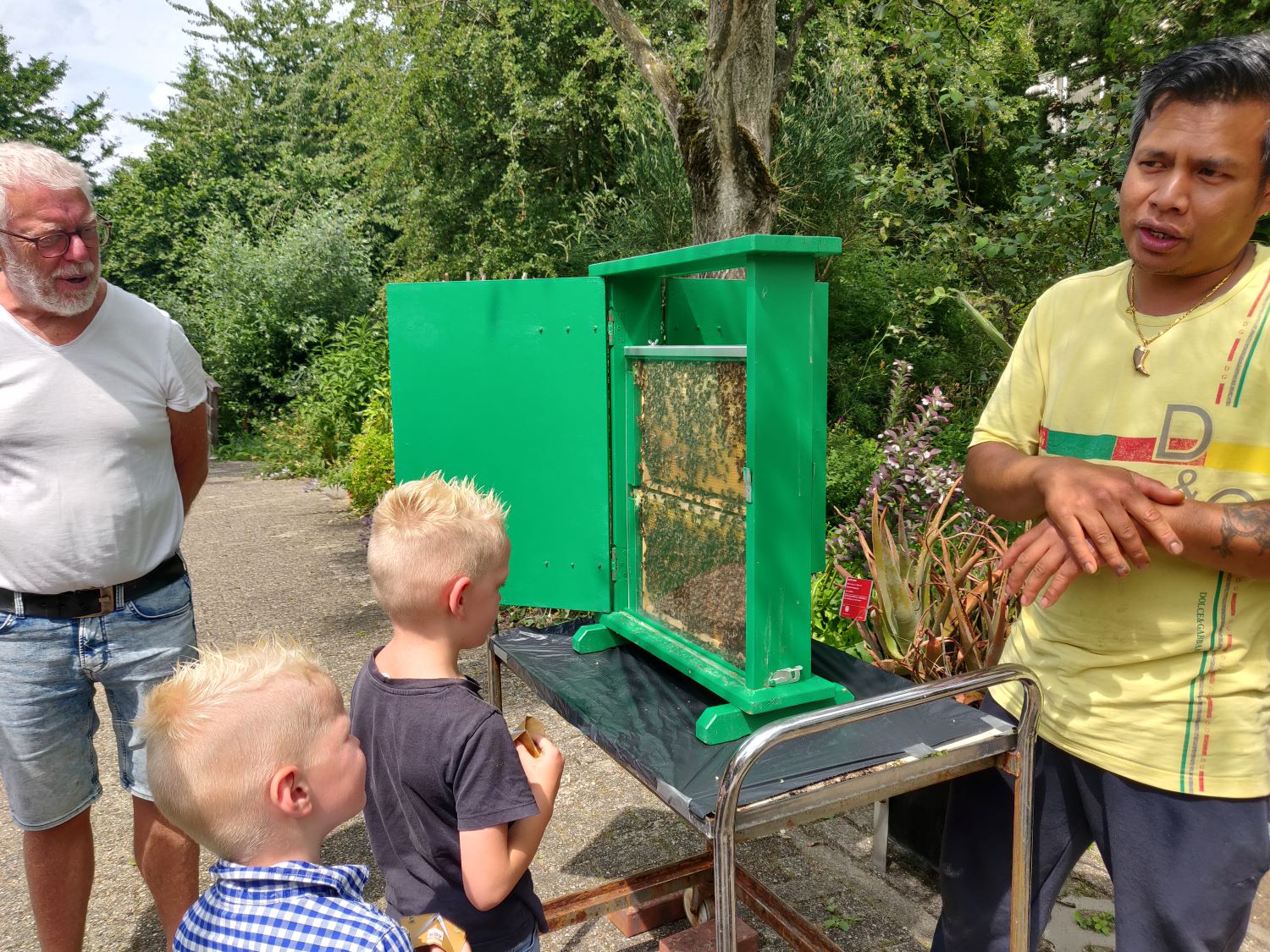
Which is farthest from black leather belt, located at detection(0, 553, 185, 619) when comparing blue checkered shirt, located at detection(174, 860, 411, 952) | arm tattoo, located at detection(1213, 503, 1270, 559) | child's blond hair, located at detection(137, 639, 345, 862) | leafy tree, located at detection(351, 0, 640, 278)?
leafy tree, located at detection(351, 0, 640, 278)

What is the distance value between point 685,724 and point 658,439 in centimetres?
71

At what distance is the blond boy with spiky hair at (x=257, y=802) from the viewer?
1.22 meters

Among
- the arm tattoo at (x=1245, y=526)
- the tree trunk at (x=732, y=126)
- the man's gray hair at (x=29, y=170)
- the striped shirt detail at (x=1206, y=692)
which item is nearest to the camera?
the arm tattoo at (x=1245, y=526)

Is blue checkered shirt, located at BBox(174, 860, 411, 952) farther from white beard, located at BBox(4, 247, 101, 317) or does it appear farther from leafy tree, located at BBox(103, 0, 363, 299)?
leafy tree, located at BBox(103, 0, 363, 299)

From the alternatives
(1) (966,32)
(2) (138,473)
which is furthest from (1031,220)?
(2) (138,473)

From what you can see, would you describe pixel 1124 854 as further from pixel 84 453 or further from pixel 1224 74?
pixel 84 453

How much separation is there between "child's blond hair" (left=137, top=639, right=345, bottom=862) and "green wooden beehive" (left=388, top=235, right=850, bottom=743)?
87cm

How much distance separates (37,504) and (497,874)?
1.52 m

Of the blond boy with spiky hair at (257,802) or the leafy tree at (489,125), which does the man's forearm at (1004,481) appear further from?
the leafy tree at (489,125)

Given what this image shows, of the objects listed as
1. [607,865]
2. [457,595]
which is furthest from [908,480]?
[457,595]

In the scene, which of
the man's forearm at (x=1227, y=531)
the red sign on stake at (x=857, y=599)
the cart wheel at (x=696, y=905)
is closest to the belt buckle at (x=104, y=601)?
the cart wheel at (x=696, y=905)

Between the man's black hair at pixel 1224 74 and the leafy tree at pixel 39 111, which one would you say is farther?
the leafy tree at pixel 39 111

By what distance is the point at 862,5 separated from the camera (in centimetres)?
709

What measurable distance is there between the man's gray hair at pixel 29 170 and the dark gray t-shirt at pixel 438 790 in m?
1.42
